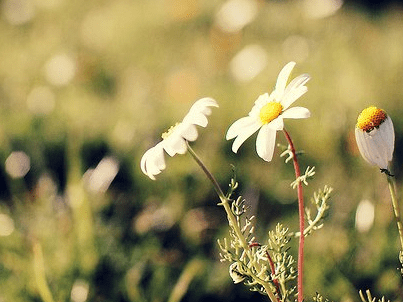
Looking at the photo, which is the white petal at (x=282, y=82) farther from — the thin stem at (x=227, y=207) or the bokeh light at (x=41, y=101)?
the bokeh light at (x=41, y=101)

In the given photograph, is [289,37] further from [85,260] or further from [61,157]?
[85,260]

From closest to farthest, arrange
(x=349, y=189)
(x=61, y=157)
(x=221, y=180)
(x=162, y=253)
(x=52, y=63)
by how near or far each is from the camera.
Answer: (x=162, y=253) → (x=349, y=189) → (x=221, y=180) → (x=61, y=157) → (x=52, y=63)

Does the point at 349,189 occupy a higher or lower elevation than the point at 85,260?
lower

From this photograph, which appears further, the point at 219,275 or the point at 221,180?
the point at 221,180

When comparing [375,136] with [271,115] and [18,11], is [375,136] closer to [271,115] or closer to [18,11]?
[271,115]

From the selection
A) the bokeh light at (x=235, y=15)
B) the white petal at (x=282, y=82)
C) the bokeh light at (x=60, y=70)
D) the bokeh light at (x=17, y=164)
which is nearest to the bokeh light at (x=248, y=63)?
the bokeh light at (x=235, y=15)

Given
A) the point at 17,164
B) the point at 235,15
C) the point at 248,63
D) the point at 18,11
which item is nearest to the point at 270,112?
the point at 17,164

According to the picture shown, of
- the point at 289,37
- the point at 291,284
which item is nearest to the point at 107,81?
the point at 289,37
